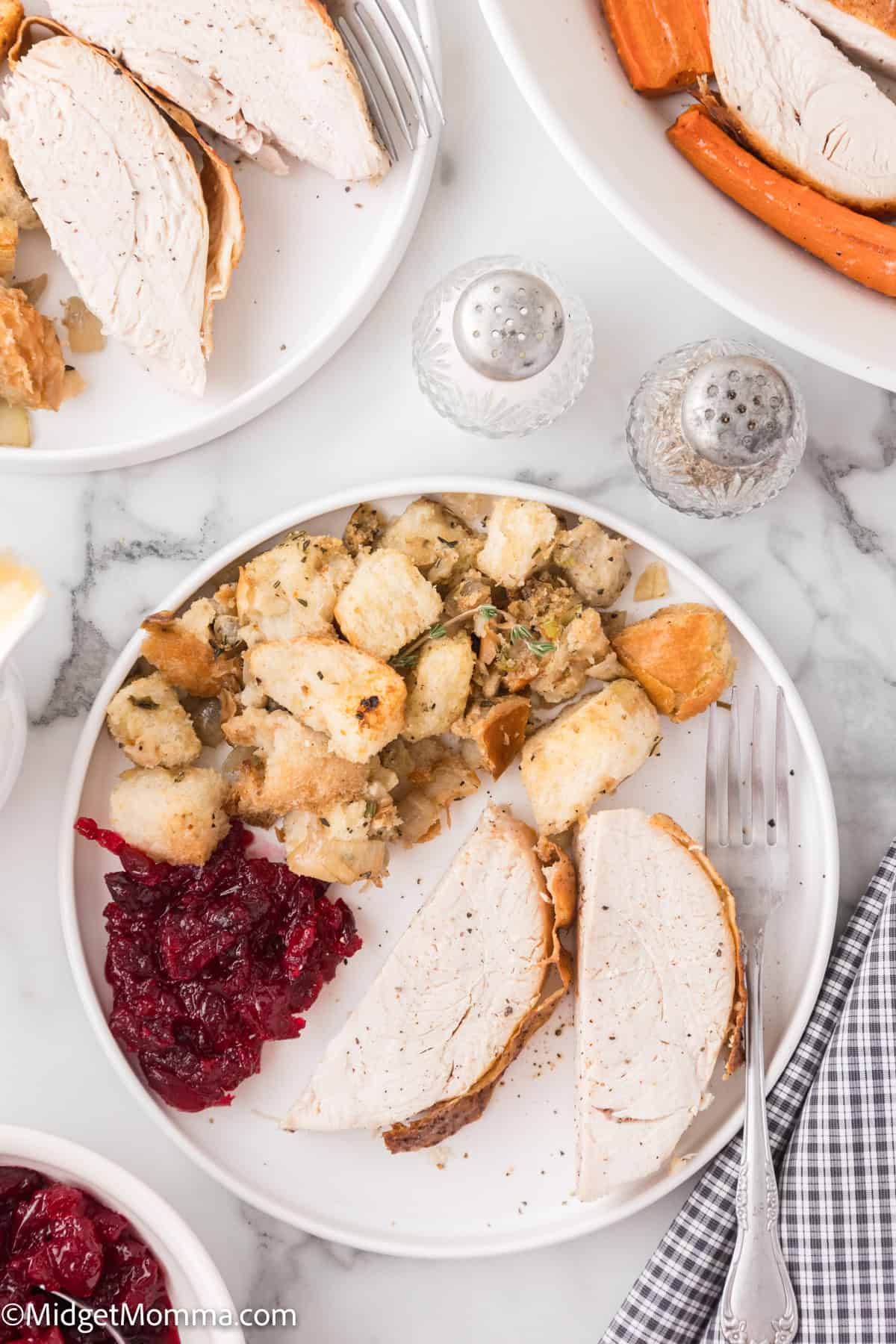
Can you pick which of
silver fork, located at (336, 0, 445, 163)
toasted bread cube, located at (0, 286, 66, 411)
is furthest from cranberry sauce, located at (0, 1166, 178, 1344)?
silver fork, located at (336, 0, 445, 163)

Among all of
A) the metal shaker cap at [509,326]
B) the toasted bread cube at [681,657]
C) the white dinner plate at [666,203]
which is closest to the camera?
the white dinner plate at [666,203]

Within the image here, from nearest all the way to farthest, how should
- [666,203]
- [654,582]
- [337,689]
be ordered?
[666,203] < [337,689] < [654,582]

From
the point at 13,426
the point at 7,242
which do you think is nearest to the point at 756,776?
the point at 13,426

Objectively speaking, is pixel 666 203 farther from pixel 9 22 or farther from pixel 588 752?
pixel 9 22

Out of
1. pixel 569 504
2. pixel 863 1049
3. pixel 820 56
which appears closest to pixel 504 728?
pixel 569 504

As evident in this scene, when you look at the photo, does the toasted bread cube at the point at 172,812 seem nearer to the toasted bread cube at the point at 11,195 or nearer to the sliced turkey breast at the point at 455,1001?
the sliced turkey breast at the point at 455,1001

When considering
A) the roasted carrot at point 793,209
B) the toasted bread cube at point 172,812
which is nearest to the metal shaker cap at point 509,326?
the roasted carrot at point 793,209

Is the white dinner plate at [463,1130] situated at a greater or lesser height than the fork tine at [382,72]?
lesser
